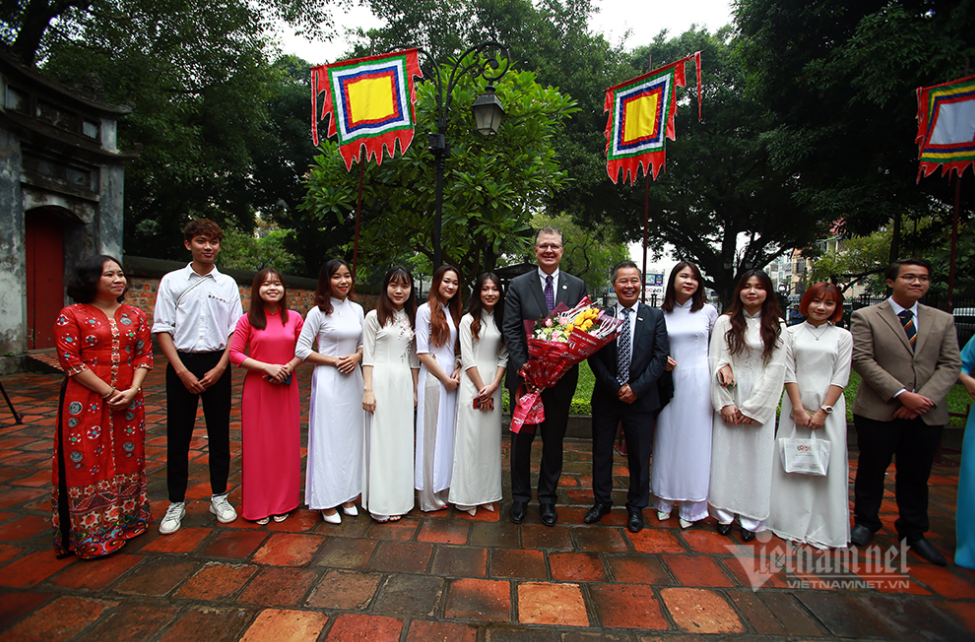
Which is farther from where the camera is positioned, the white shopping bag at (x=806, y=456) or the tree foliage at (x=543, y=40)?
the tree foliage at (x=543, y=40)

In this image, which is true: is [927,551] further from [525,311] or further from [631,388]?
[525,311]

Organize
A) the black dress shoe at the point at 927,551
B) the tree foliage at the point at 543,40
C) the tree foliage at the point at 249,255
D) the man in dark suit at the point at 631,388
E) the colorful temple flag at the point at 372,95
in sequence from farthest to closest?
1. the tree foliage at the point at 249,255
2. the tree foliage at the point at 543,40
3. the colorful temple flag at the point at 372,95
4. the man in dark suit at the point at 631,388
5. the black dress shoe at the point at 927,551

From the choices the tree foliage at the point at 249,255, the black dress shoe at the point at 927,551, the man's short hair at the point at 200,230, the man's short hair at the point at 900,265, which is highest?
the tree foliage at the point at 249,255

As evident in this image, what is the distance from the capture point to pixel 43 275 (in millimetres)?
8672

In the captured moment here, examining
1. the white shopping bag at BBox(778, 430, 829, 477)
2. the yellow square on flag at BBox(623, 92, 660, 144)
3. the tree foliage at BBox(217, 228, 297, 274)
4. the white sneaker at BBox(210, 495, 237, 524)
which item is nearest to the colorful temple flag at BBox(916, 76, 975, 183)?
the yellow square on flag at BBox(623, 92, 660, 144)

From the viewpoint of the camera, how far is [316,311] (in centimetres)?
329

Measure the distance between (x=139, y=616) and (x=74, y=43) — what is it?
40.6ft

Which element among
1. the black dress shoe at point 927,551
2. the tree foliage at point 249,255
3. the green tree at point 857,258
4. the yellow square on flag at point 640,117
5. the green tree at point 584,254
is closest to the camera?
the black dress shoe at point 927,551

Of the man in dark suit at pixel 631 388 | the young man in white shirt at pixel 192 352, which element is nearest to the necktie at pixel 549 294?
the man in dark suit at pixel 631 388

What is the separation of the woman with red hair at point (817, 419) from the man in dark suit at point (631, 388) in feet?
2.78

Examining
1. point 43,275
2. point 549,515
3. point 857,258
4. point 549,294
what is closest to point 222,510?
point 549,515

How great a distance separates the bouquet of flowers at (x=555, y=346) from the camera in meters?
2.95

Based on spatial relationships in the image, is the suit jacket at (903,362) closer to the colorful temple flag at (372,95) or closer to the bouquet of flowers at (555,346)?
the bouquet of flowers at (555,346)

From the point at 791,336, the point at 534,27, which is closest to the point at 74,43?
the point at 534,27
